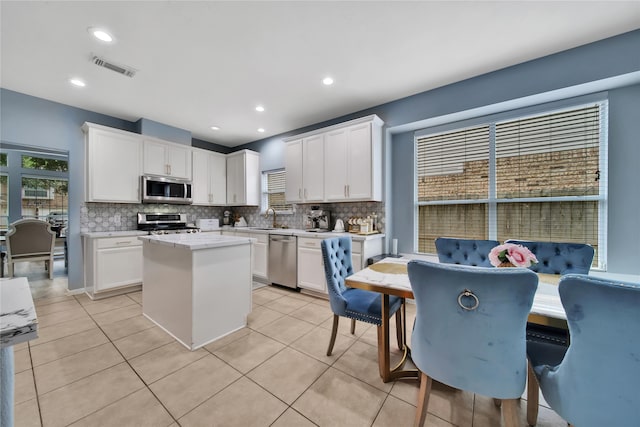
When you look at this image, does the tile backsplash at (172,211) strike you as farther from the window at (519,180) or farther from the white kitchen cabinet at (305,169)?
the window at (519,180)

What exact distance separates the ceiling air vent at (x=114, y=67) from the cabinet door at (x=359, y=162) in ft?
8.74

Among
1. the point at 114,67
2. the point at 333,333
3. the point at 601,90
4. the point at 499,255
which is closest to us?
the point at 499,255

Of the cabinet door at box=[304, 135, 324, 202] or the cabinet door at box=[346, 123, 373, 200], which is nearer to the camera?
the cabinet door at box=[346, 123, 373, 200]

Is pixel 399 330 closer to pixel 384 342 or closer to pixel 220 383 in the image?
pixel 384 342

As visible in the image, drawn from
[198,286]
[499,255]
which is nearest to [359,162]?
[499,255]

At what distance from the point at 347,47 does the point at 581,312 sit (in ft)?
8.20

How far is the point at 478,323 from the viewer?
1.08 metres

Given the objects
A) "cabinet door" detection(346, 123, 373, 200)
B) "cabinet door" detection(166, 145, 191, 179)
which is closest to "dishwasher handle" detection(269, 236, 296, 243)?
"cabinet door" detection(346, 123, 373, 200)

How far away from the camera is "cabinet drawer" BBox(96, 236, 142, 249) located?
133 inches

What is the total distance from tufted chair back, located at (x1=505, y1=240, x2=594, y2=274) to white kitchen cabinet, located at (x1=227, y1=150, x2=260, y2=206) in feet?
14.3

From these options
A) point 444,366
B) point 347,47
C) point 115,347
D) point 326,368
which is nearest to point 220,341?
point 115,347

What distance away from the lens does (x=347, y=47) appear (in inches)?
91.7

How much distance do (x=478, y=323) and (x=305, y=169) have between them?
132 inches

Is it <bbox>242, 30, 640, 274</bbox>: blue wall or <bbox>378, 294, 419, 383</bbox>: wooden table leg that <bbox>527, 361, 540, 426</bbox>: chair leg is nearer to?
<bbox>378, 294, 419, 383</bbox>: wooden table leg
